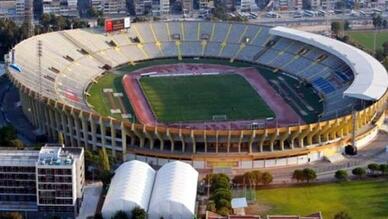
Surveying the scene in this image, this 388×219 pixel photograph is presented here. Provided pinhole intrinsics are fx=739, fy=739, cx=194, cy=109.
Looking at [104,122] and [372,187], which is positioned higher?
[104,122]

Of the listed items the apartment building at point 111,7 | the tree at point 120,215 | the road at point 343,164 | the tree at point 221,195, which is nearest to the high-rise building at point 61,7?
the apartment building at point 111,7

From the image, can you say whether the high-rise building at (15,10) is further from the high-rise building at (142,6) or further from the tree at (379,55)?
the tree at (379,55)

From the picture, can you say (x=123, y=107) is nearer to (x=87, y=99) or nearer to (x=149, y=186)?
(x=87, y=99)

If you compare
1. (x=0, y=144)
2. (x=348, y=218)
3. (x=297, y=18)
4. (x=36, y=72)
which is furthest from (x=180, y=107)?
(x=297, y=18)

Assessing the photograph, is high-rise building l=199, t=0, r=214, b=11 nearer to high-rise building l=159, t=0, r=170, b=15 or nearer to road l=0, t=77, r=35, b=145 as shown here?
high-rise building l=159, t=0, r=170, b=15

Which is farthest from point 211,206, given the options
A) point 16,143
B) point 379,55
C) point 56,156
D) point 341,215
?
point 379,55
